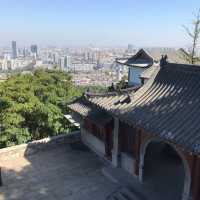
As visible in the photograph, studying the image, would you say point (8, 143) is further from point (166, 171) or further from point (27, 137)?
point (166, 171)

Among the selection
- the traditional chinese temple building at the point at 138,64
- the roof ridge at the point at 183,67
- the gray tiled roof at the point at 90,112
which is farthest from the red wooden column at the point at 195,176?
the traditional chinese temple building at the point at 138,64

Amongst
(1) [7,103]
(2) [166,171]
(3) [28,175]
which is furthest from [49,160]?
(2) [166,171]

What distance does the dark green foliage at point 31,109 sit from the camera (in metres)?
16.4

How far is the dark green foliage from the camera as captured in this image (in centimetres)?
1642

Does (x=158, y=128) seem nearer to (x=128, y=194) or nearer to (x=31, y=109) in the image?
(x=128, y=194)

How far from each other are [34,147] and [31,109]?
7.80ft

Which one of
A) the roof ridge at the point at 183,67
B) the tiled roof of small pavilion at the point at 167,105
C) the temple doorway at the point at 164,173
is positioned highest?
the roof ridge at the point at 183,67

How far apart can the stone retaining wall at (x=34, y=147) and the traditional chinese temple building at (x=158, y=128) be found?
178cm

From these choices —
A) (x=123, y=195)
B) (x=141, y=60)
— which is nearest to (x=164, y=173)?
(x=123, y=195)

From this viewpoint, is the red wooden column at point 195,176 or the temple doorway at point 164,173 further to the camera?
the temple doorway at point 164,173

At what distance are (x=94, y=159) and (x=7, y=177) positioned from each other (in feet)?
15.3

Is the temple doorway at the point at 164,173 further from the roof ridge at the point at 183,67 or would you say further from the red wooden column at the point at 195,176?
the roof ridge at the point at 183,67

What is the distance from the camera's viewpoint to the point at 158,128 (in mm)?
9461

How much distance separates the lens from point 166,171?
13.2m
